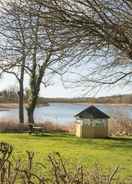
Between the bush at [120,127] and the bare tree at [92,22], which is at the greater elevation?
the bare tree at [92,22]

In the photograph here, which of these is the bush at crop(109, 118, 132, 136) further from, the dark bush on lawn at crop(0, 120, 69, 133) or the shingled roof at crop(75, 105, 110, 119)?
the dark bush on lawn at crop(0, 120, 69, 133)

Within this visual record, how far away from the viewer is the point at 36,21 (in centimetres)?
649

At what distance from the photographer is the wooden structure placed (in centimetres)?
2205

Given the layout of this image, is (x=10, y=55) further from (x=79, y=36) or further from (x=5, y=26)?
(x=79, y=36)

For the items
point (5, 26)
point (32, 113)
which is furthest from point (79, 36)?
A: point (32, 113)

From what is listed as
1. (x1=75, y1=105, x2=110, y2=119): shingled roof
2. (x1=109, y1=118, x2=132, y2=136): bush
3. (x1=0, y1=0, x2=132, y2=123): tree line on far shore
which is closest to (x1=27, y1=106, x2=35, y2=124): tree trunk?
(x1=109, y1=118, x2=132, y2=136): bush

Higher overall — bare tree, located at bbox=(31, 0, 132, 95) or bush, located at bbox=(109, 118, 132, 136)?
bare tree, located at bbox=(31, 0, 132, 95)

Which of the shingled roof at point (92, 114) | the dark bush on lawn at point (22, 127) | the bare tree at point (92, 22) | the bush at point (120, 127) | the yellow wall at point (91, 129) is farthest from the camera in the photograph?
the dark bush on lawn at point (22, 127)

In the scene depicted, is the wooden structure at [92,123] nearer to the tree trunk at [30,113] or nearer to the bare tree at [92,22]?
the tree trunk at [30,113]

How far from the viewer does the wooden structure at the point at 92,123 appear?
2205 centimetres

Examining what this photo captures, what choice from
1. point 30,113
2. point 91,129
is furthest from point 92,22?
point 30,113

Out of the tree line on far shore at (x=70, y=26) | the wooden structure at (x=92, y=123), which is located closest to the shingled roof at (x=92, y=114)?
the wooden structure at (x=92, y=123)

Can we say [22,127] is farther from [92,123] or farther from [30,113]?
[92,123]

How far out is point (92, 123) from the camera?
22.4 meters
